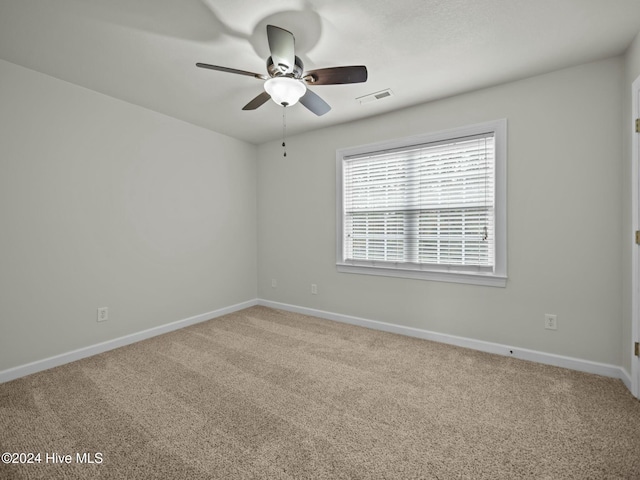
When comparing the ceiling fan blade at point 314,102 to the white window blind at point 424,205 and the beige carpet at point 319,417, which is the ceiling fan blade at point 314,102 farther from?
the beige carpet at point 319,417

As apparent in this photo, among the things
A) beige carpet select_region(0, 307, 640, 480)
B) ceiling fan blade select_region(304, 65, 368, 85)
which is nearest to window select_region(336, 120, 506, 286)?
beige carpet select_region(0, 307, 640, 480)

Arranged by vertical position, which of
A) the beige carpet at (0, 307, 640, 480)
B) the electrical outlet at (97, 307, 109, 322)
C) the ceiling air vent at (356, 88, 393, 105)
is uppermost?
the ceiling air vent at (356, 88, 393, 105)

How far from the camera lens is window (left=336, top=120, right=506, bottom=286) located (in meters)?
2.76

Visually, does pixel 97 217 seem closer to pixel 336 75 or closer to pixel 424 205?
pixel 336 75

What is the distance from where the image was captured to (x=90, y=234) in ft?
9.04

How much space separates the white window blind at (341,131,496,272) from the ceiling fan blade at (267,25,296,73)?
1.80 m

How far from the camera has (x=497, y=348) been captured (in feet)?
8.97

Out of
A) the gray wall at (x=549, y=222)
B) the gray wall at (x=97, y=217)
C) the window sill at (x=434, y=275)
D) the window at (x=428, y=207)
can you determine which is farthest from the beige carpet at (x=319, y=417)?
the window at (x=428, y=207)

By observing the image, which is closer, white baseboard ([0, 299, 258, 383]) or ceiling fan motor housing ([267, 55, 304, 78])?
ceiling fan motor housing ([267, 55, 304, 78])

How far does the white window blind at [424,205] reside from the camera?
2812 millimetres

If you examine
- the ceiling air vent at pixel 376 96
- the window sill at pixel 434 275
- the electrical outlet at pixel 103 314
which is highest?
the ceiling air vent at pixel 376 96

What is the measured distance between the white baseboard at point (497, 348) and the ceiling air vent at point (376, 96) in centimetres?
248

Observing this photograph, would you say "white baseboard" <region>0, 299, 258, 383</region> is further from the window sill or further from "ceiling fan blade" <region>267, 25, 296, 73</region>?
"ceiling fan blade" <region>267, 25, 296, 73</region>

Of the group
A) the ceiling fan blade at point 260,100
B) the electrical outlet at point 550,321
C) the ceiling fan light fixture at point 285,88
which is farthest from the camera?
the electrical outlet at point 550,321
